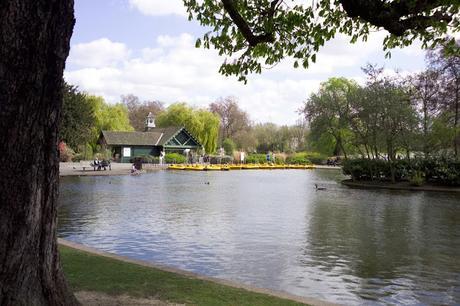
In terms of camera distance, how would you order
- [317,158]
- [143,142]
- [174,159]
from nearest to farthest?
1. [174,159]
2. [143,142]
3. [317,158]

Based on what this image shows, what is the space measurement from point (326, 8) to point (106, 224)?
31.9 feet

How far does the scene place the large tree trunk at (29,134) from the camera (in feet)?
11.5

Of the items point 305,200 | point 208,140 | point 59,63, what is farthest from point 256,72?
point 208,140

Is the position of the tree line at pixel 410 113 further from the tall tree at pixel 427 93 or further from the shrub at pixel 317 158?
the shrub at pixel 317 158

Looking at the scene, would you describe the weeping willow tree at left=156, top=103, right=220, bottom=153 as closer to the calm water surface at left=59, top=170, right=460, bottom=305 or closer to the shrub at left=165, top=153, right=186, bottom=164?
the shrub at left=165, top=153, right=186, bottom=164

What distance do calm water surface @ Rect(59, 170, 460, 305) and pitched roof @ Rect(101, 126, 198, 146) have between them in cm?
4170

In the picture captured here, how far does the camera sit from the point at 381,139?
35.2 metres

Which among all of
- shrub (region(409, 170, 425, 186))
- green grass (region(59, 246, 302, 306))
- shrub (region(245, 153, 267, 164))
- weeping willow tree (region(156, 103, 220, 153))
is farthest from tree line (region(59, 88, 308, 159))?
green grass (region(59, 246, 302, 306))

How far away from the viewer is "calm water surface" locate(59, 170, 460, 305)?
8586 mm

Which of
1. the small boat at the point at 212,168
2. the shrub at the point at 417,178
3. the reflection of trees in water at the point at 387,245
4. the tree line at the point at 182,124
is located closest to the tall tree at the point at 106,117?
the tree line at the point at 182,124

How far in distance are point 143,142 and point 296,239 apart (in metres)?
54.8

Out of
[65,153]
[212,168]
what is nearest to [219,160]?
[212,168]

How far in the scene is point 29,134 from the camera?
142 inches

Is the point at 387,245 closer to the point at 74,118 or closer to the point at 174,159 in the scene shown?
the point at 74,118
